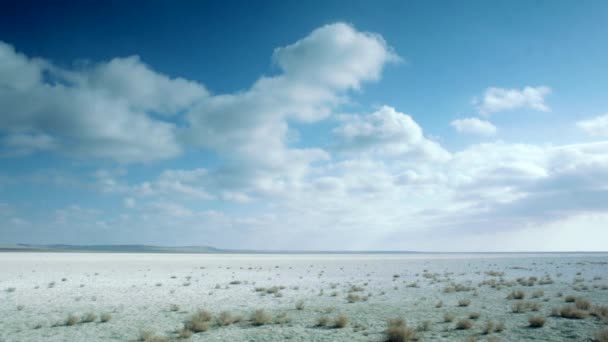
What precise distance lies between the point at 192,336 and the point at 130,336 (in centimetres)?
184

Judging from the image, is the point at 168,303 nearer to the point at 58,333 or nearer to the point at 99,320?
the point at 99,320

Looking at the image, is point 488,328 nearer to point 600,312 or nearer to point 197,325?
point 600,312

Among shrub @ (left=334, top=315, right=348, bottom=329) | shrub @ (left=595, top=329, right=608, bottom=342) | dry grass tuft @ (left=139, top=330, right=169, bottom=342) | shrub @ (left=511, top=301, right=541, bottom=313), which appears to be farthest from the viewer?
shrub @ (left=511, top=301, right=541, bottom=313)

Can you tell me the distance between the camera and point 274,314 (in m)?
16.0

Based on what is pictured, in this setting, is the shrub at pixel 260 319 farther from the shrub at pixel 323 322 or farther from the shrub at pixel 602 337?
the shrub at pixel 602 337

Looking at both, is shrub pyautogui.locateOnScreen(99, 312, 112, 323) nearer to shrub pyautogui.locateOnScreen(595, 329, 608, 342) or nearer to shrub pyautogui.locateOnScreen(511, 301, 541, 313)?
shrub pyautogui.locateOnScreen(595, 329, 608, 342)

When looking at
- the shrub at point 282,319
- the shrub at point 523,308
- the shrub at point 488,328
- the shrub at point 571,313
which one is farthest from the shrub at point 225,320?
the shrub at point 571,313

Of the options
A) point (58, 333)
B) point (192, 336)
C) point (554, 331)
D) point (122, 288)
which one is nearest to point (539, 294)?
point (554, 331)

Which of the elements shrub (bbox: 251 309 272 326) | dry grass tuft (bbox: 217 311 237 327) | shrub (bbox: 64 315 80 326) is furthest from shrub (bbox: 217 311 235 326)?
shrub (bbox: 64 315 80 326)

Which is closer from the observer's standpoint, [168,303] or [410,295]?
[168,303]

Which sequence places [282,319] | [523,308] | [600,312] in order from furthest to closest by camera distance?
[523,308] → [600,312] → [282,319]

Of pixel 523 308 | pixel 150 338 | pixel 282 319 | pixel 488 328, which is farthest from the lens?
pixel 523 308

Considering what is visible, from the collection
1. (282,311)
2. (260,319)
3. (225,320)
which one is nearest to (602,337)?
(260,319)

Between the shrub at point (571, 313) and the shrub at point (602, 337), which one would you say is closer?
the shrub at point (602, 337)
